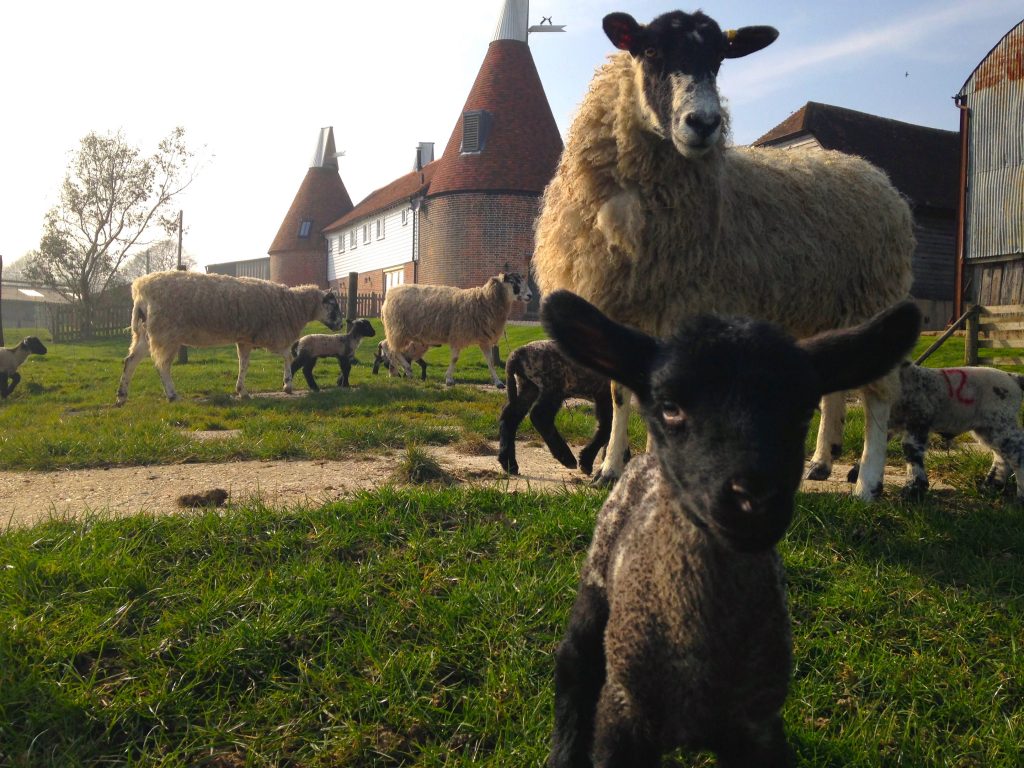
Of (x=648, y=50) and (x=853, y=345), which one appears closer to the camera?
(x=853, y=345)

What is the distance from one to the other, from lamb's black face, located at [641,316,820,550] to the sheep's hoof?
4428 millimetres

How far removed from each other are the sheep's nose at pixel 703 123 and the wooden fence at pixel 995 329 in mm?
11321

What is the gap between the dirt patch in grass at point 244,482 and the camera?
4770 millimetres

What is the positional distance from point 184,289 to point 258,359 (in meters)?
8.64

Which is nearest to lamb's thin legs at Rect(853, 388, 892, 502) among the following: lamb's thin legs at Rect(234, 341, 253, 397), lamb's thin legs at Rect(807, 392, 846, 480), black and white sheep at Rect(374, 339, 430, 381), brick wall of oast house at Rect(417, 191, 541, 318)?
lamb's thin legs at Rect(807, 392, 846, 480)

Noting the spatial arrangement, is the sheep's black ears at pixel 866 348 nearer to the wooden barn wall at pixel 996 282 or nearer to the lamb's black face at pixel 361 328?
the lamb's black face at pixel 361 328

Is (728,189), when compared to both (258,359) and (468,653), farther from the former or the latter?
(258,359)

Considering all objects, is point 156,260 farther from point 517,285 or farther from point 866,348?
point 866,348

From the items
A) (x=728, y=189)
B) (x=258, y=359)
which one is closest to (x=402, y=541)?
(x=728, y=189)

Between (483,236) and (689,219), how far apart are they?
29905mm

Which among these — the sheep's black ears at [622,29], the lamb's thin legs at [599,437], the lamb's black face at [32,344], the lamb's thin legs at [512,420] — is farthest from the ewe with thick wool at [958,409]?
the lamb's black face at [32,344]

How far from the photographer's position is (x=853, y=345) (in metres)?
1.81

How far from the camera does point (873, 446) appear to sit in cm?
493

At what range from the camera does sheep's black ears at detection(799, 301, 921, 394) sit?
5.87 ft
